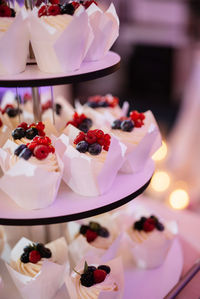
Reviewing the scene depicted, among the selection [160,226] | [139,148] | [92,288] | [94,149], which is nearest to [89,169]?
[94,149]

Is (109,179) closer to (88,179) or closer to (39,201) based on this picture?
(88,179)

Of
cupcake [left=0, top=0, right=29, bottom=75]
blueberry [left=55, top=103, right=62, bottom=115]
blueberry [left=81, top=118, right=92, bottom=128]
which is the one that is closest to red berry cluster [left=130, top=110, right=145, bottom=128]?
blueberry [left=81, top=118, right=92, bottom=128]

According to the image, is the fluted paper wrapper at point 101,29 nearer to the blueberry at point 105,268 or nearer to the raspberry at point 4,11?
the raspberry at point 4,11

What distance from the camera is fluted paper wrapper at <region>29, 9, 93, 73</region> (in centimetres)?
124

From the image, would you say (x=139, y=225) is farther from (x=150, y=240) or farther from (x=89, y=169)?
(x=89, y=169)

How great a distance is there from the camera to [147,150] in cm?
151

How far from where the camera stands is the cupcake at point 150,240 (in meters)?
1.65

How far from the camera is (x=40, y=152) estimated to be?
1216mm

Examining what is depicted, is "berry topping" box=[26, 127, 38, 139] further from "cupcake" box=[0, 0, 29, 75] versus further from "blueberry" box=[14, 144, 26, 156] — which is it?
"cupcake" box=[0, 0, 29, 75]

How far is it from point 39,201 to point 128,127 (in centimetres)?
47

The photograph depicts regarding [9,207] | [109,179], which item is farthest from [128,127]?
[9,207]

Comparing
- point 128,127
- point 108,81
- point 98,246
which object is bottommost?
point 108,81

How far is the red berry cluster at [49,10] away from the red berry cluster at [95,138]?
0.39 metres

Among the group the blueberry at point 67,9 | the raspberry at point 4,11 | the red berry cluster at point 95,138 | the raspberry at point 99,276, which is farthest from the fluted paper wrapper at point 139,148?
the raspberry at point 4,11
